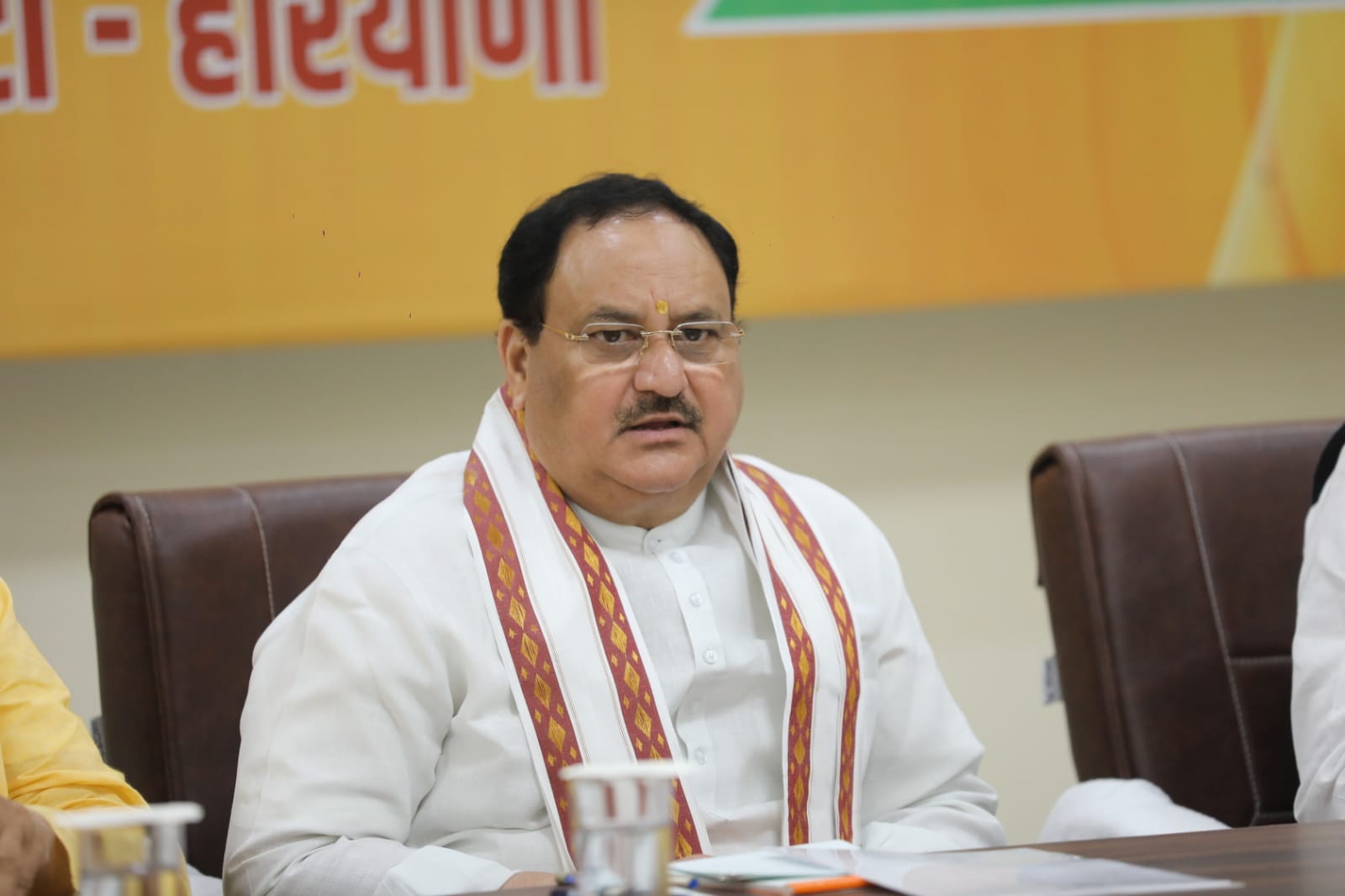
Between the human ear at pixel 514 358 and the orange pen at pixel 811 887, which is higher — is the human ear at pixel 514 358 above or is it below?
above

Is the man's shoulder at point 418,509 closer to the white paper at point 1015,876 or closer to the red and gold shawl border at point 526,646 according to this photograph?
the red and gold shawl border at point 526,646

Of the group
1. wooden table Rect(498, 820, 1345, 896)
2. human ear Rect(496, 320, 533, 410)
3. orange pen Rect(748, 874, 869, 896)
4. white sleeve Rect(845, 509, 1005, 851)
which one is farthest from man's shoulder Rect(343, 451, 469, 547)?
orange pen Rect(748, 874, 869, 896)

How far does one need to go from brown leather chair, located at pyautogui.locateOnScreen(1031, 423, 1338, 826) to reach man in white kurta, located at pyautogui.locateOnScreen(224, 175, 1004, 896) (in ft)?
→ 1.00

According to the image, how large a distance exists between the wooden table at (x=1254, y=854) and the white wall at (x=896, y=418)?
5.63ft

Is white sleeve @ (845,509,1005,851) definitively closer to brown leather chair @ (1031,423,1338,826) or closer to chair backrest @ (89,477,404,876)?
brown leather chair @ (1031,423,1338,826)

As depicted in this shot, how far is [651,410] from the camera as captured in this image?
2029 millimetres

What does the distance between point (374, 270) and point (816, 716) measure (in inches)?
53.5

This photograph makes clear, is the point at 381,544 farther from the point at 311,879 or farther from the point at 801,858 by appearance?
the point at 801,858

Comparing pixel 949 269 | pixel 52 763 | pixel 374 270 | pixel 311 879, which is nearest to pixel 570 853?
pixel 311 879

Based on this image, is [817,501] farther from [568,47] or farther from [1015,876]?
[568,47]

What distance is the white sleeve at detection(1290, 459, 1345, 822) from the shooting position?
2082 millimetres

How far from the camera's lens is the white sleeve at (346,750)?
5.70 ft

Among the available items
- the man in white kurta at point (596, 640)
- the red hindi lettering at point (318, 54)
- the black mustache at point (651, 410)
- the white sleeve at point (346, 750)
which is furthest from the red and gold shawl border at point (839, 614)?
the red hindi lettering at point (318, 54)

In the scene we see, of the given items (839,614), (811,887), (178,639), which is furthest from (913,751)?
(178,639)
